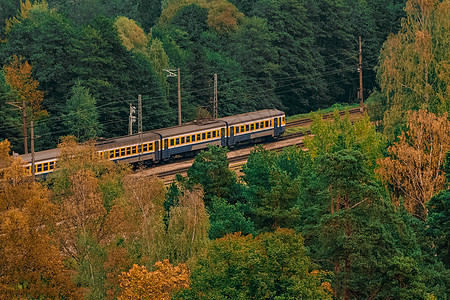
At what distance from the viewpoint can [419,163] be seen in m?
55.2

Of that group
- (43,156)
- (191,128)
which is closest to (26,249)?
(43,156)

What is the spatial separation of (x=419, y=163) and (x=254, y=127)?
35924 mm

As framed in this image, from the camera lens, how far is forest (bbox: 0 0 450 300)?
40125mm

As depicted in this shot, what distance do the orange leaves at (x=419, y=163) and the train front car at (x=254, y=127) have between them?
104 ft

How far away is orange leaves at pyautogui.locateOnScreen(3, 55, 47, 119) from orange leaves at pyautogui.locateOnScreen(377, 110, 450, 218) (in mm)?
47880

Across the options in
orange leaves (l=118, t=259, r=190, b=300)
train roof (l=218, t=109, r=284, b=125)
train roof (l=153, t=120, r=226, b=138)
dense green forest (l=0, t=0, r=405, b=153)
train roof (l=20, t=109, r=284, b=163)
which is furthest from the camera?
dense green forest (l=0, t=0, r=405, b=153)

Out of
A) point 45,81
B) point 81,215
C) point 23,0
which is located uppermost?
point 23,0

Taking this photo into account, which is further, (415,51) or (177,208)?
(415,51)

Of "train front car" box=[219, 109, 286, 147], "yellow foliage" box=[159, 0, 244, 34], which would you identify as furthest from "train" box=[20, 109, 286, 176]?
"yellow foliage" box=[159, 0, 244, 34]

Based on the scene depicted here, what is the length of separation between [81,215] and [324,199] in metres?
17.1

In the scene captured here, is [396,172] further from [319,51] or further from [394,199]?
[319,51]

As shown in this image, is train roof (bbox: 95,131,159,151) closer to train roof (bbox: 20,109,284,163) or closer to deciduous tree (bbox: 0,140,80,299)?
train roof (bbox: 20,109,284,163)

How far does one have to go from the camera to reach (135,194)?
5453cm

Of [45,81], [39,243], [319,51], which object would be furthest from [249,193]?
[319,51]
